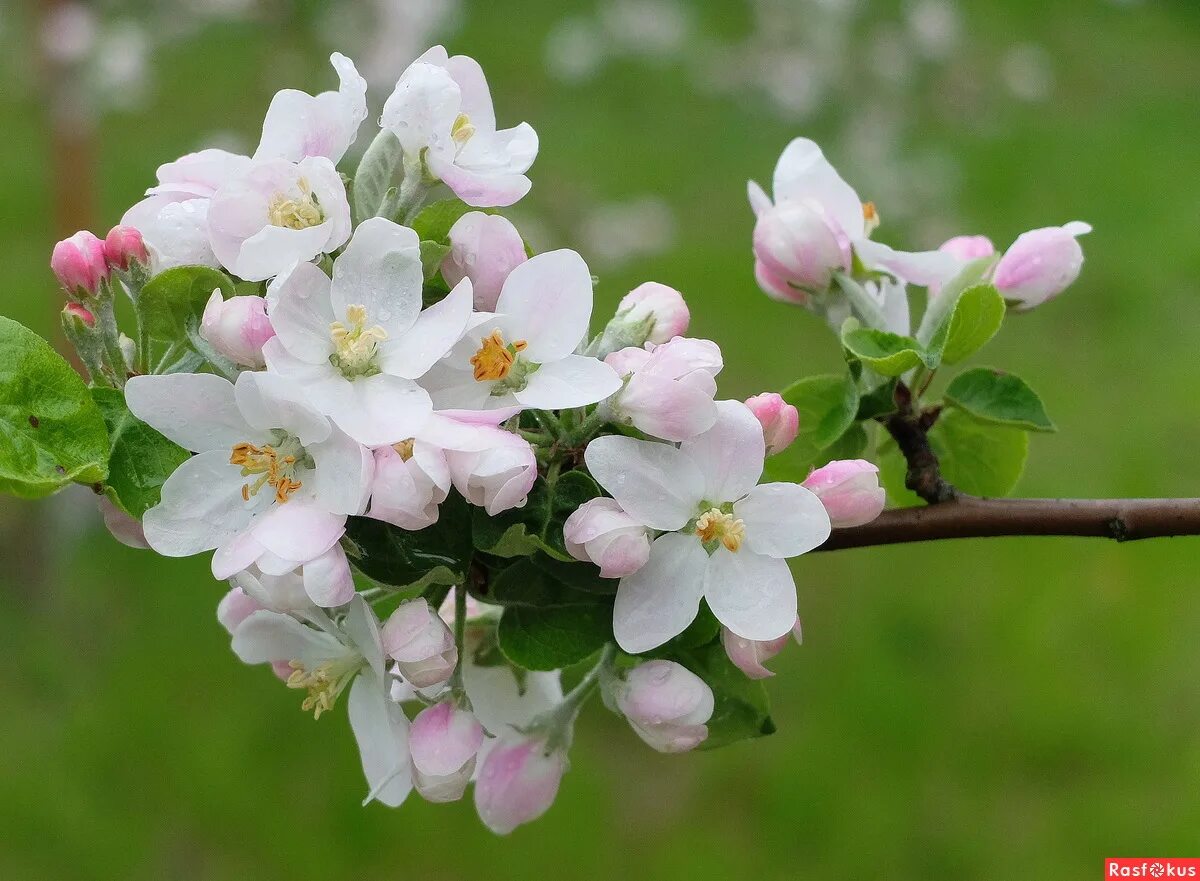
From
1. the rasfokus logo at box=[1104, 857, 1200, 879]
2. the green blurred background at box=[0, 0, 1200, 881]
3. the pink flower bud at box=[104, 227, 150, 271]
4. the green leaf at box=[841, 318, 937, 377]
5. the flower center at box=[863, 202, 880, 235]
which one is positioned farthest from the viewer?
the green blurred background at box=[0, 0, 1200, 881]

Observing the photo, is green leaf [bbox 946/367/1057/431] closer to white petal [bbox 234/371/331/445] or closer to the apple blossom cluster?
the apple blossom cluster

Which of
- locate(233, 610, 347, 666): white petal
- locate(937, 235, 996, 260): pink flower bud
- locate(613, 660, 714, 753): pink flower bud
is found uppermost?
locate(937, 235, 996, 260): pink flower bud

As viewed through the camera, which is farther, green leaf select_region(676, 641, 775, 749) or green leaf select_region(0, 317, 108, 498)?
green leaf select_region(676, 641, 775, 749)

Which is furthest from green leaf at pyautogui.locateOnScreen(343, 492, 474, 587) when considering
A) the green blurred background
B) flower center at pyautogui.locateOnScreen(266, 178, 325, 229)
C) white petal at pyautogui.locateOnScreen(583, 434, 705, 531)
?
the green blurred background

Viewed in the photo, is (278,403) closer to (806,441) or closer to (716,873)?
(806,441)

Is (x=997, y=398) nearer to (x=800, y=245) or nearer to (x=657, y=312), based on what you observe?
(x=800, y=245)

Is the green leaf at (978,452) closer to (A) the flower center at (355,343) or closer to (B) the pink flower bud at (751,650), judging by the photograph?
(B) the pink flower bud at (751,650)

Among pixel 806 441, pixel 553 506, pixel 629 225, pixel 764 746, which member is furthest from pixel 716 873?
pixel 629 225

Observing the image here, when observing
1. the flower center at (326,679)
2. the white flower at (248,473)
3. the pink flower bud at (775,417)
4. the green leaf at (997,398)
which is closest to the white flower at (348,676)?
the flower center at (326,679)
